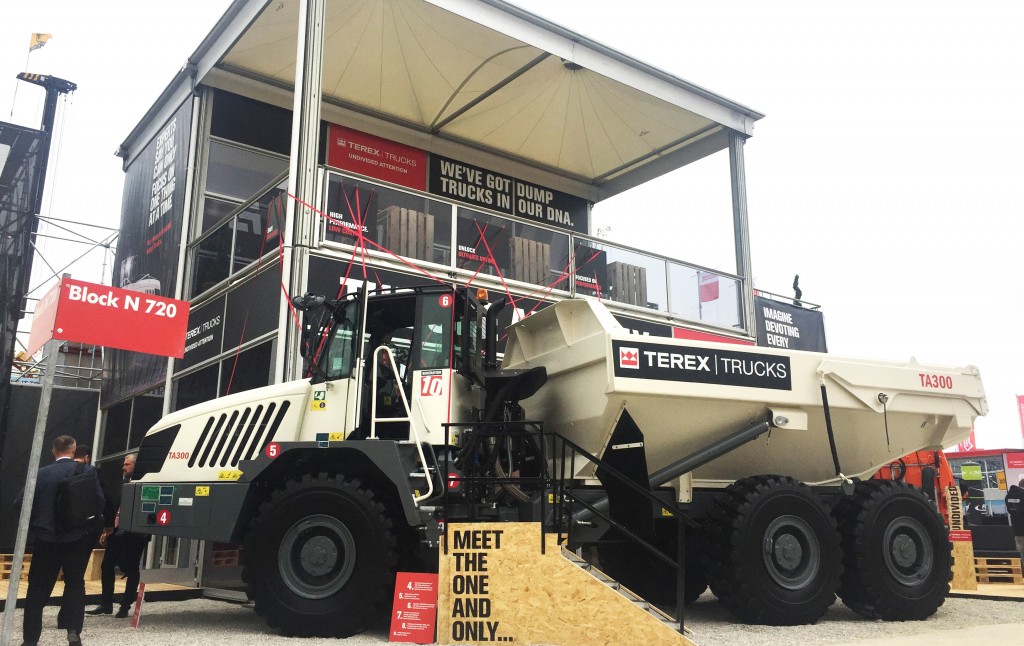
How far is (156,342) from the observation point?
26.4 ft

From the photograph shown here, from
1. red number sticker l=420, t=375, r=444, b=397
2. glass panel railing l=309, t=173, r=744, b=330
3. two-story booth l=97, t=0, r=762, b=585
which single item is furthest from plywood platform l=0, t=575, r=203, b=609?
glass panel railing l=309, t=173, r=744, b=330

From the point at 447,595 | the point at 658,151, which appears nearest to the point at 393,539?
the point at 447,595

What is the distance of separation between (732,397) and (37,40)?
20919 millimetres

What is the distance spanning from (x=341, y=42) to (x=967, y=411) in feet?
37.0

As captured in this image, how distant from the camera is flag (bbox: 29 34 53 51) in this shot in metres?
21.4

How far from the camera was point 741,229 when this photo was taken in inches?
667

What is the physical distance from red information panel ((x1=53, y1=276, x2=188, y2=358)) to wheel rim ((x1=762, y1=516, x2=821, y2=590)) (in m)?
6.01

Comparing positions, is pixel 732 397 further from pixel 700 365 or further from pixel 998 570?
pixel 998 570

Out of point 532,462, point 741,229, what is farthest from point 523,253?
point 532,462

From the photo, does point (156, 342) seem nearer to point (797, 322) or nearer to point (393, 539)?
point (393, 539)

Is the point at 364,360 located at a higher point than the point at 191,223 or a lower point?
lower

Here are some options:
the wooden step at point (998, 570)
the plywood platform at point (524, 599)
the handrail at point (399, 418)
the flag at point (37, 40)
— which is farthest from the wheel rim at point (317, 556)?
the flag at point (37, 40)

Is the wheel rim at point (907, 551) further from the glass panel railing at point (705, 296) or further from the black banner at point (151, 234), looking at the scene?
the black banner at point (151, 234)

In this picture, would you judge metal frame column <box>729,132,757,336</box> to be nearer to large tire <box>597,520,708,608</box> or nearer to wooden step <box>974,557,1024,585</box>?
wooden step <box>974,557,1024,585</box>
